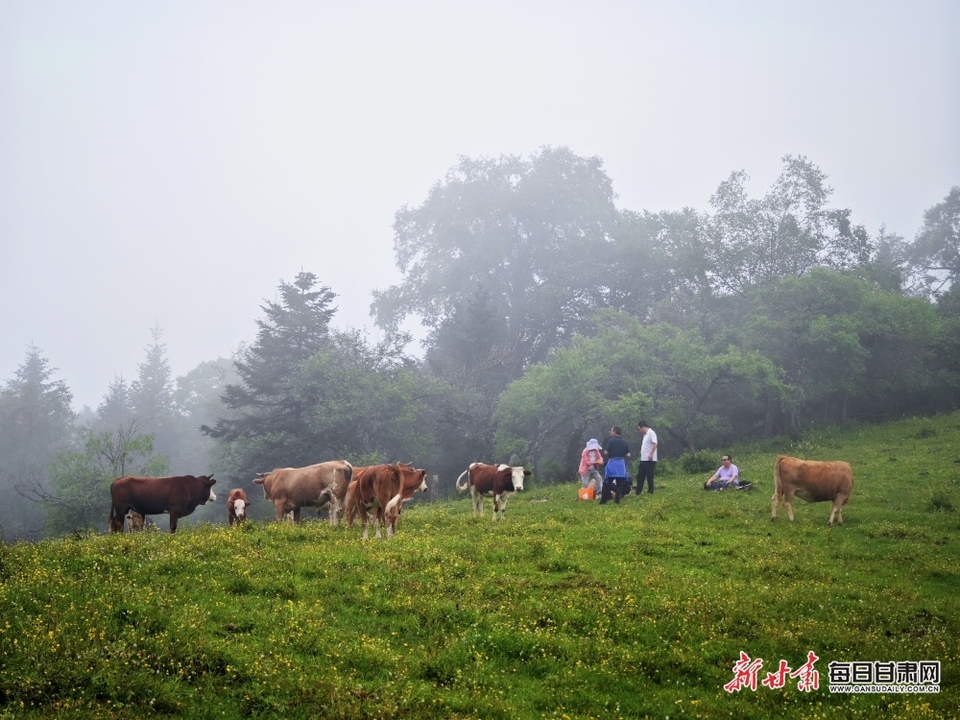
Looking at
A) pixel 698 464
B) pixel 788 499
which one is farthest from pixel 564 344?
pixel 788 499

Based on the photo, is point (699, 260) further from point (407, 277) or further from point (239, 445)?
point (239, 445)

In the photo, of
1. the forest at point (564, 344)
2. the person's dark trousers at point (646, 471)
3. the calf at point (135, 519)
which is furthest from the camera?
the forest at point (564, 344)

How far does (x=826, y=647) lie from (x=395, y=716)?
619cm

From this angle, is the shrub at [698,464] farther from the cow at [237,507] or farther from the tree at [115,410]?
the tree at [115,410]

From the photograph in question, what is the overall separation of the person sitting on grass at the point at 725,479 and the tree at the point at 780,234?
1346 inches

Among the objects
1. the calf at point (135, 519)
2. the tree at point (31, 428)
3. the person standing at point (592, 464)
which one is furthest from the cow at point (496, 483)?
the tree at point (31, 428)

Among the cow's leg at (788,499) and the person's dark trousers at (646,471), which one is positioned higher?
the person's dark trousers at (646,471)

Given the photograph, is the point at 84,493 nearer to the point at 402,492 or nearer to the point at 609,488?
the point at 402,492

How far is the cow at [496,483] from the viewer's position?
22125 millimetres

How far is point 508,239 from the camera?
2997 inches

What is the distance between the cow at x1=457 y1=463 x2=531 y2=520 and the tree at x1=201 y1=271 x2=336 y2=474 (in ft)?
87.6

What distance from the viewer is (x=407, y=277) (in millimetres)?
77625

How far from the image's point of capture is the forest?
43875mm

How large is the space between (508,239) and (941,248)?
4558 cm
